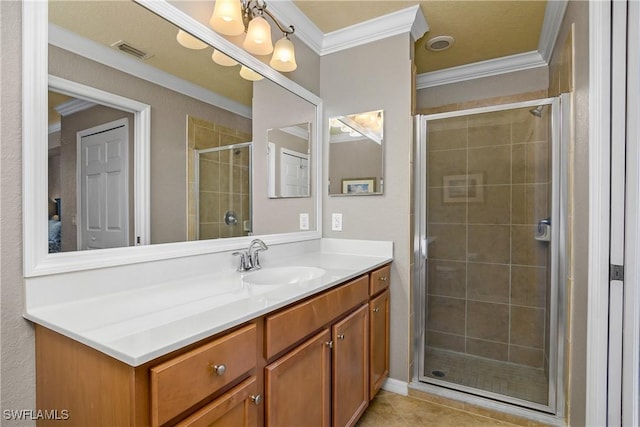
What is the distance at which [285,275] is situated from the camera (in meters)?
1.67

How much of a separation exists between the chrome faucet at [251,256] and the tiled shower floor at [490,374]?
1460mm

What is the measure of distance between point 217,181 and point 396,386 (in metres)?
1.73

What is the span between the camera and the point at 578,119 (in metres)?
1.55

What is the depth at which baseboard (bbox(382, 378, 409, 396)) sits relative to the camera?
6.68ft

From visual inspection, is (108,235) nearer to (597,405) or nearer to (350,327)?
(350,327)

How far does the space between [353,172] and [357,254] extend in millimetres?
582

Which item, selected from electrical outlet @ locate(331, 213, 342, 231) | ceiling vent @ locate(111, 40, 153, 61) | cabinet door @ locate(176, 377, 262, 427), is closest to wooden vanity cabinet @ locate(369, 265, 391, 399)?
electrical outlet @ locate(331, 213, 342, 231)

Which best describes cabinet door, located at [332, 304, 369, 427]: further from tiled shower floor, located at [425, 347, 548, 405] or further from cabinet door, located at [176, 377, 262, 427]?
tiled shower floor, located at [425, 347, 548, 405]

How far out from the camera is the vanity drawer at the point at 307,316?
103 centimetres

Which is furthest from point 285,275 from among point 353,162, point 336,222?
point 353,162

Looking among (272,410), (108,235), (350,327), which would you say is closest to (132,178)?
(108,235)

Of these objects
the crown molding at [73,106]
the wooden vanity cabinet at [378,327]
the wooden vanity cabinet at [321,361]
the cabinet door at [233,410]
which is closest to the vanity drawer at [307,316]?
the wooden vanity cabinet at [321,361]

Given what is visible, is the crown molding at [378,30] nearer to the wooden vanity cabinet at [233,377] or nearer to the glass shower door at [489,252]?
the glass shower door at [489,252]

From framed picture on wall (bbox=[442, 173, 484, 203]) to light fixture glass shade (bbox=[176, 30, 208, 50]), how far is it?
5.66ft
